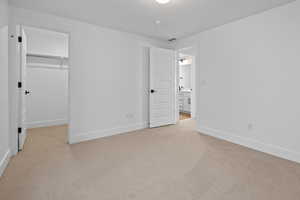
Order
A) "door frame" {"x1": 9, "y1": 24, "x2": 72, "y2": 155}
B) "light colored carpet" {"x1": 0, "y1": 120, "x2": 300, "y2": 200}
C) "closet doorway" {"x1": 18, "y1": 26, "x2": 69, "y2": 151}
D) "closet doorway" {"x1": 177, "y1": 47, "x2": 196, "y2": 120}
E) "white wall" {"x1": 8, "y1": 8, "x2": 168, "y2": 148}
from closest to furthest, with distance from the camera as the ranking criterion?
"light colored carpet" {"x1": 0, "y1": 120, "x2": 300, "y2": 200}
"door frame" {"x1": 9, "y1": 24, "x2": 72, "y2": 155}
"white wall" {"x1": 8, "y1": 8, "x2": 168, "y2": 148}
"closet doorway" {"x1": 18, "y1": 26, "x2": 69, "y2": 151}
"closet doorway" {"x1": 177, "y1": 47, "x2": 196, "y2": 120}

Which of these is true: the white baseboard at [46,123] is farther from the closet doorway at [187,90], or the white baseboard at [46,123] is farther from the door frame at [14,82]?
the closet doorway at [187,90]

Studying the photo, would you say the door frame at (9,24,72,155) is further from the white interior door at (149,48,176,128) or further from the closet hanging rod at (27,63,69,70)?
the white interior door at (149,48,176,128)

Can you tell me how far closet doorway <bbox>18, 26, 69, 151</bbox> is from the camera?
399cm

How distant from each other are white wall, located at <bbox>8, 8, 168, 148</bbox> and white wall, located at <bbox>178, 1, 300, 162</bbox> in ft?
5.07

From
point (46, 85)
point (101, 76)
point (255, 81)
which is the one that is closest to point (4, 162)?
point (101, 76)

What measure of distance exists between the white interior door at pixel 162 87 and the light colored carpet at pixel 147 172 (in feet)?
3.90

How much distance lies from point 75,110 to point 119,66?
1.33 metres

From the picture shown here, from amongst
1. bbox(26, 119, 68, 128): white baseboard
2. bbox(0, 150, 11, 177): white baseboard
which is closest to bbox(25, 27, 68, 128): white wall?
bbox(26, 119, 68, 128): white baseboard

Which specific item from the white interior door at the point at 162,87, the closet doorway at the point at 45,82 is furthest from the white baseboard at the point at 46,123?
the white interior door at the point at 162,87

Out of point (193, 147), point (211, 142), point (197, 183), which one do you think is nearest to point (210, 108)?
point (211, 142)

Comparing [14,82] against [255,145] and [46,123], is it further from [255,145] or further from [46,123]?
[255,145]

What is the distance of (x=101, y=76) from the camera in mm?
3340

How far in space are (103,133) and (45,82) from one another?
7.63ft

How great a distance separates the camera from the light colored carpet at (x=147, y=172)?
5.17 ft
